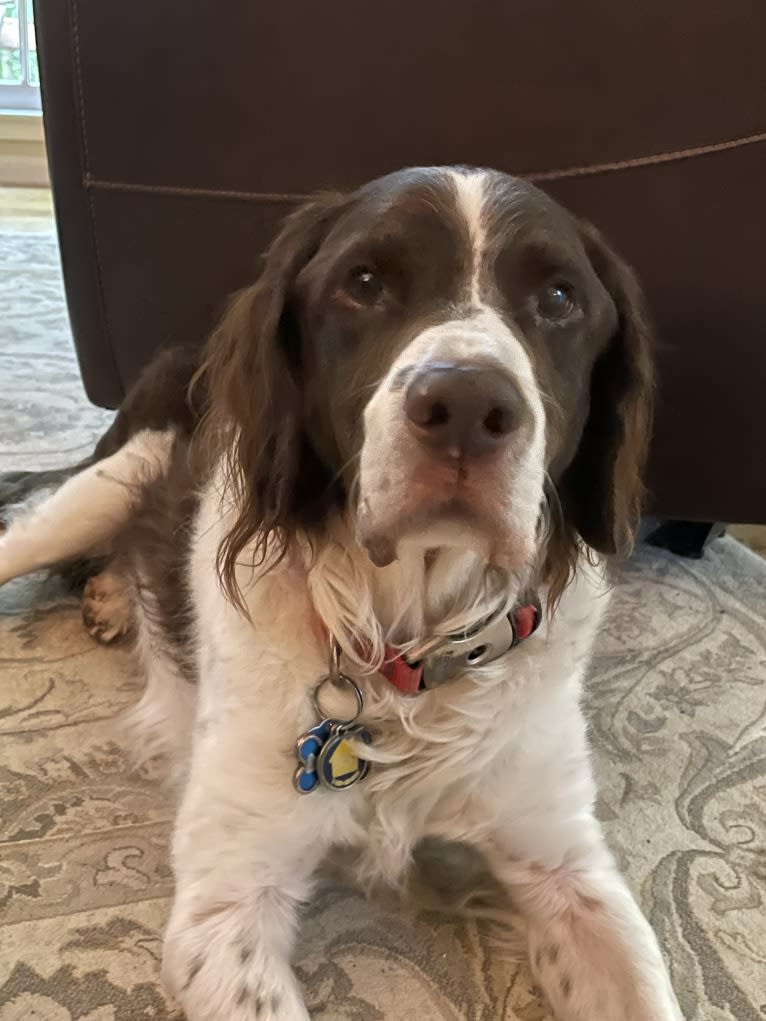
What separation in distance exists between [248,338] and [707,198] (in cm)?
107

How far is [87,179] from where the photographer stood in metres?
2.29

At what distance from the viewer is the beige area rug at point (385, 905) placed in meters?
1.33

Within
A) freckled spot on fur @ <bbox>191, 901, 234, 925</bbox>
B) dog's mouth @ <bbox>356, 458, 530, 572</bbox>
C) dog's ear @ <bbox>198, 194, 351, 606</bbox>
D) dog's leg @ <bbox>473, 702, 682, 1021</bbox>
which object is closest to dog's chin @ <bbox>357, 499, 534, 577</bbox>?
dog's mouth @ <bbox>356, 458, 530, 572</bbox>

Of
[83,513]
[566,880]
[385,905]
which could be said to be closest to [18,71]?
[83,513]

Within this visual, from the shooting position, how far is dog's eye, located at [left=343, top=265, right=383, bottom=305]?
1.21 meters

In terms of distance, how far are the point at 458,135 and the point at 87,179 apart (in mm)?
851

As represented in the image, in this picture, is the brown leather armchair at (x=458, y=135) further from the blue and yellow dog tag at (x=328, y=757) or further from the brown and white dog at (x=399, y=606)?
the blue and yellow dog tag at (x=328, y=757)

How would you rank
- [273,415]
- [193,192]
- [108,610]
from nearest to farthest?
[273,415] → [108,610] → [193,192]

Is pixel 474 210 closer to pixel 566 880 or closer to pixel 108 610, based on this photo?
pixel 566 880

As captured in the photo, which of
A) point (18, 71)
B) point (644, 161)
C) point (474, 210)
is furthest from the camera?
point (18, 71)

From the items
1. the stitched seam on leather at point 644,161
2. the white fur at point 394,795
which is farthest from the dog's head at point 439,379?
the stitched seam on leather at point 644,161

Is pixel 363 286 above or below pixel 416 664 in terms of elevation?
above

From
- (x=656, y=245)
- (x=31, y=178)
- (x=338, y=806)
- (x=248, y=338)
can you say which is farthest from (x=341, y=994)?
(x=31, y=178)

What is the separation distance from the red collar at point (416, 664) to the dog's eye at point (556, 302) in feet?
1.27
